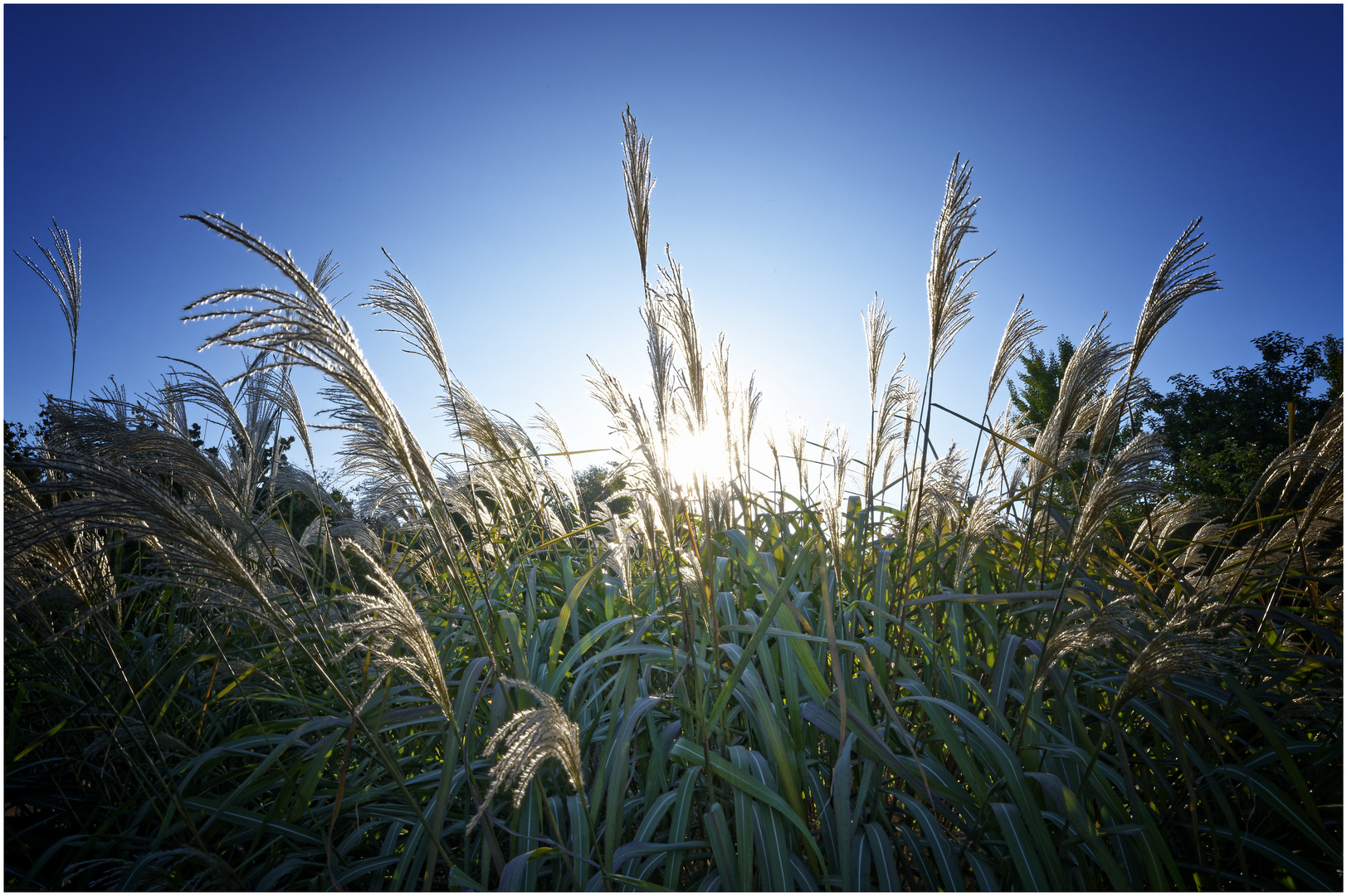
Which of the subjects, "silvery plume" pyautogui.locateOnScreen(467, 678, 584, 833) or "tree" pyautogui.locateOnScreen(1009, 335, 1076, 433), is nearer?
"silvery plume" pyautogui.locateOnScreen(467, 678, 584, 833)

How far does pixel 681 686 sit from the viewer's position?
172 centimetres

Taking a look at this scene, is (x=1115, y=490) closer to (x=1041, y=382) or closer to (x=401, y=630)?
(x=401, y=630)

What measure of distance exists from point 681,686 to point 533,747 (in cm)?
87

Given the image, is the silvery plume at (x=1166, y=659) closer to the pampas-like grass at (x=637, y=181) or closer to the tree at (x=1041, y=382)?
the pampas-like grass at (x=637, y=181)

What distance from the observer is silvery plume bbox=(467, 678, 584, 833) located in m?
0.95

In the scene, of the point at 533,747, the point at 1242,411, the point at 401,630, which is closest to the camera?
the point at 533,747

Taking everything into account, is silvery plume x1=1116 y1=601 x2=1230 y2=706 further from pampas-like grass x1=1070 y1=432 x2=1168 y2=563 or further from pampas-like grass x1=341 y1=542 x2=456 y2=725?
pampas-like grass x1=341 y1=542 x2=456 y2=725

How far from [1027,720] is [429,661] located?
5.81 feet

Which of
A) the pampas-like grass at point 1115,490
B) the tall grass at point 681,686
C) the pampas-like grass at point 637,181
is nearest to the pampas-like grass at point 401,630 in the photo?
the tall grass at point 681,686

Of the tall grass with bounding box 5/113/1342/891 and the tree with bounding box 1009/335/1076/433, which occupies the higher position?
the tree with bounding box 1009/335/1076/433

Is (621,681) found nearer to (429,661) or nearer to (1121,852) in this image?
(429,661)

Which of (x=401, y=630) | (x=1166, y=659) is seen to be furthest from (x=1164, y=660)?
(x=401, y=630)

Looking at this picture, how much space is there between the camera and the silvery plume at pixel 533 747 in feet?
3.13

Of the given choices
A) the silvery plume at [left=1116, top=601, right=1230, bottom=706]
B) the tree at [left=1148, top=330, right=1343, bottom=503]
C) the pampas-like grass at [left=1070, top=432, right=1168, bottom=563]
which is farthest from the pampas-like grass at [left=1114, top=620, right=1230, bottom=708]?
the tree at [left=1148, top=330, right=1343, bottom=503]
